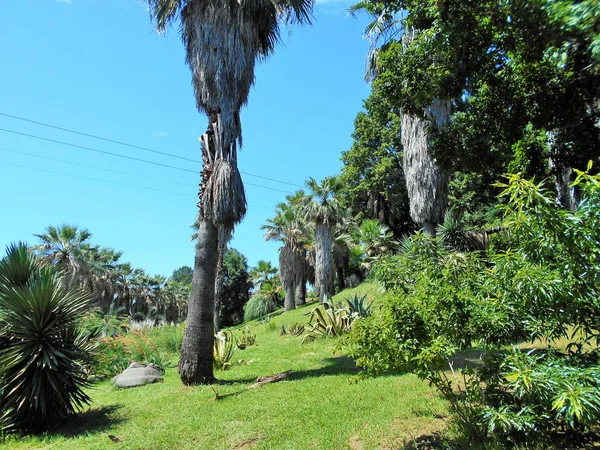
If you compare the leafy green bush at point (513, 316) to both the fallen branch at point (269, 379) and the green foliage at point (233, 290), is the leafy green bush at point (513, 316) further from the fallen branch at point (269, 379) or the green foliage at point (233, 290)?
the green foliage at point (233, 290)

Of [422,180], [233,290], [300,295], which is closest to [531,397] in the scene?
[422,180]

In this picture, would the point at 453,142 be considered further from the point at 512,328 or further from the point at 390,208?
the point at 390,208

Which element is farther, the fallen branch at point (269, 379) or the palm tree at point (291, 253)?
the palm tree at point (291, 253)

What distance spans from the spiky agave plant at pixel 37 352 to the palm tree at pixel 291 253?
2479 centimetres

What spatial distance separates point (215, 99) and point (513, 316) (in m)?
8.67

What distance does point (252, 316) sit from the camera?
36906 millimetres

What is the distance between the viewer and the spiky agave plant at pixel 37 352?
22.2ft

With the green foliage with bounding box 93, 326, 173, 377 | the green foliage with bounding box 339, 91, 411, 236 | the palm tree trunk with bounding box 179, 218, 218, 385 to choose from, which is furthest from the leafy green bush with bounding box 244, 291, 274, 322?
the palm tree trunk with bounding box 179, 218, 218, 385

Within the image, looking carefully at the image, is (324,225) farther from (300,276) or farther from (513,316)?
(513,316)

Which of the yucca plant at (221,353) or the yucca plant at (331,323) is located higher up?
the yucca plant at (331,323)

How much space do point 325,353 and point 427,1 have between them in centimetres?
882

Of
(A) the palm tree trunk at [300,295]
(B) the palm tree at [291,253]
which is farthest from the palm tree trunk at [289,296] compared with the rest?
(A) the palm tree trunk at [300,295]

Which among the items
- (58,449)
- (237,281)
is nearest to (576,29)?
(58,449)

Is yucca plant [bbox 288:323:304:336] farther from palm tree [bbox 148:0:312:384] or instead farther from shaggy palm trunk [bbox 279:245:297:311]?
shaggy palm trunk [bbox 279:245:297:311]
